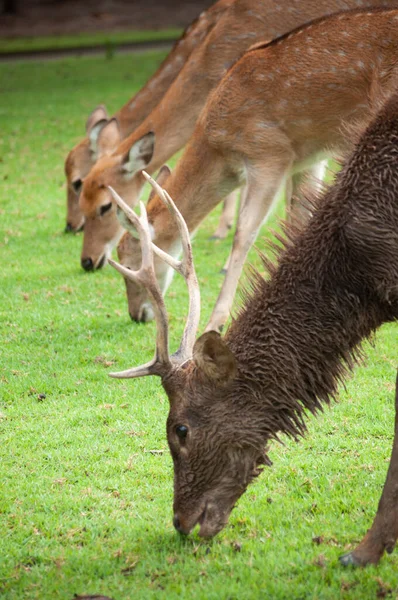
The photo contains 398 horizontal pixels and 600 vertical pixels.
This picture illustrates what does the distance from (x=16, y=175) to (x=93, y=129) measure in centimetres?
294

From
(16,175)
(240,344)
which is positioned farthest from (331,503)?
(16,175)

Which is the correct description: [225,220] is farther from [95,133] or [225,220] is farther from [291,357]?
[291,357]

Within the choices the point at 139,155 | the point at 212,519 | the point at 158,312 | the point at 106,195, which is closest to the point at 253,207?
the point at 139,155

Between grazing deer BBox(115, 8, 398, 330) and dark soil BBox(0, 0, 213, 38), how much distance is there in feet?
74.5

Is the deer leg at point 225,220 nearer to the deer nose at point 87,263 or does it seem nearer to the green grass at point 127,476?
the green grass at point 127,476

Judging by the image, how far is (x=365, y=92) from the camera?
6.52 meters

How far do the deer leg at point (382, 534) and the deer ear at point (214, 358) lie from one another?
75cm

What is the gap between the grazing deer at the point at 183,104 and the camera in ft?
26.8

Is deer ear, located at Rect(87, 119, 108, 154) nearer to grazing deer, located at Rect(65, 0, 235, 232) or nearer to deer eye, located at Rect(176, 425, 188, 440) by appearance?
grazing deer, located at Rect(65, 0, 235, 232)

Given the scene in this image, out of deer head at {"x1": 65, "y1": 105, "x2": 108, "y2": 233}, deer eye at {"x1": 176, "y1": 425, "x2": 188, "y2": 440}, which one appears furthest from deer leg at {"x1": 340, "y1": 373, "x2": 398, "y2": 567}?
deer head at {"x1": 65, "y1": 105, "x2": 108, "y2": 233}

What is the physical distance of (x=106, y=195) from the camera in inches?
321

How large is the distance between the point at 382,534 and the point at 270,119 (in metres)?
3.76

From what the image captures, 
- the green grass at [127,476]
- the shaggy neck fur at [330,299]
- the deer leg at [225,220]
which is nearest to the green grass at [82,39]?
the deer leg at [225,220]

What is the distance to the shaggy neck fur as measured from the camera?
393 cm
